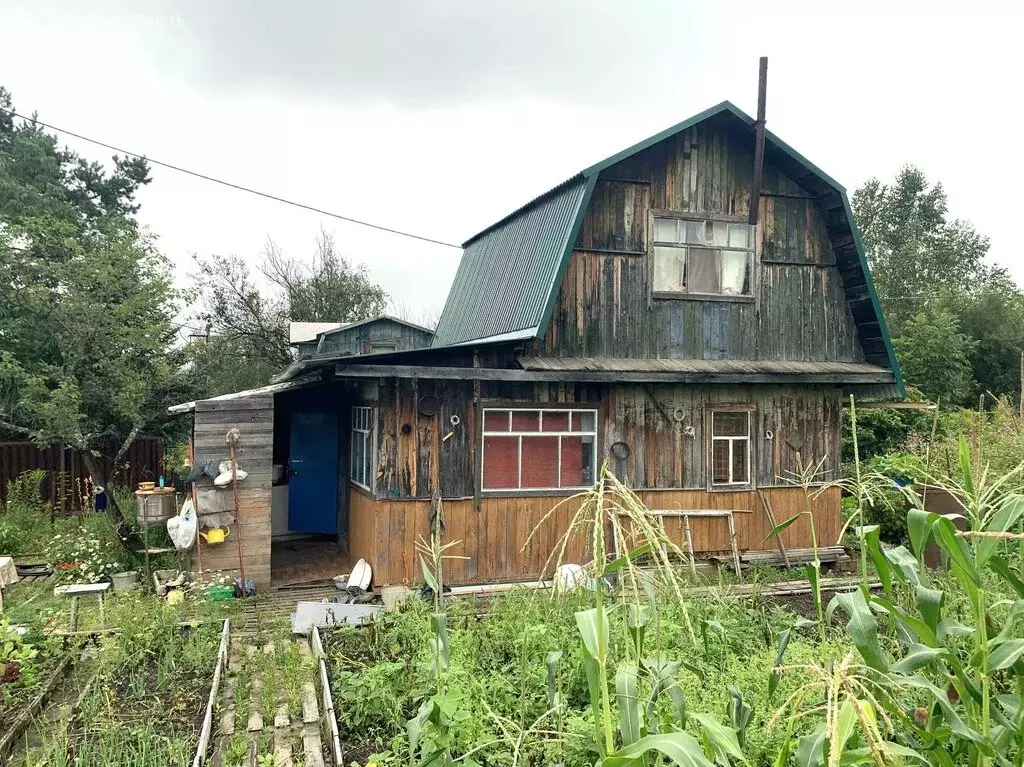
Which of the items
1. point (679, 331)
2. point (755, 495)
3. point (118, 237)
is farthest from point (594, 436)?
point (118, 237)

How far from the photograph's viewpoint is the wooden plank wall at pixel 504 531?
25.9 feet

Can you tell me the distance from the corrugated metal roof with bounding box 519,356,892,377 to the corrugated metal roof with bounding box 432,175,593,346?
53cm

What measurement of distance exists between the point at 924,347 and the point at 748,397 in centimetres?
1402

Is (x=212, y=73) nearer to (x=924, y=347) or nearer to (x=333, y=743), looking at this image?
(x=333, y=743)

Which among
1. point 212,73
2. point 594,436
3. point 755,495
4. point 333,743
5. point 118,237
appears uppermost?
point 212,73

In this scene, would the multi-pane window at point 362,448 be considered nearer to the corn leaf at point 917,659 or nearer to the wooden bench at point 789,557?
the wooden bench at point 789,557

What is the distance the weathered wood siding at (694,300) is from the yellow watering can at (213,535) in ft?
13.8

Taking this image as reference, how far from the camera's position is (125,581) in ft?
27.2

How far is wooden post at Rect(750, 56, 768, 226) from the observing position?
8719 mm

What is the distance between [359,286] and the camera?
27.6 metres

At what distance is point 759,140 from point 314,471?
323 inches

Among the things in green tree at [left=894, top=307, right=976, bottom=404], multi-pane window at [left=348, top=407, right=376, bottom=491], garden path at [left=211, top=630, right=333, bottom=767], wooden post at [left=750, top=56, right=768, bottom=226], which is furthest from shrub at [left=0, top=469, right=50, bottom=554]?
green tree at [left=894, top=307, right=976, bottom=404]

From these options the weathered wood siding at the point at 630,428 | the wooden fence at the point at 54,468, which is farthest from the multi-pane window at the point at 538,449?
the wooden fence at the point at 54,468

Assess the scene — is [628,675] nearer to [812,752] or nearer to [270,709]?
[812,752]
